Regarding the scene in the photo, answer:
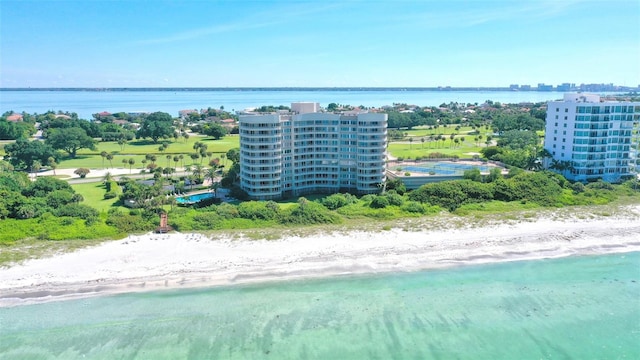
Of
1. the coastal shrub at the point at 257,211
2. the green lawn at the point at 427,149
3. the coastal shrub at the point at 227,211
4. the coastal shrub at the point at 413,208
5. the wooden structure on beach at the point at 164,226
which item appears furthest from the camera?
the green lawn at the point at 427,149

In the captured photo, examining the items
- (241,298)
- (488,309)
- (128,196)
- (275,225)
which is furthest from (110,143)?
(488,309)

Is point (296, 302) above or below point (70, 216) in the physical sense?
below

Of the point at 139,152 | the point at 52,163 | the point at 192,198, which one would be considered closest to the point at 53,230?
the point at 192,198

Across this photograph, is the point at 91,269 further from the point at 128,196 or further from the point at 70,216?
the point at 128,196

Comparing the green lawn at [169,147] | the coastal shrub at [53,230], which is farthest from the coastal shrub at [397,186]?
the green lawn at [169,147]

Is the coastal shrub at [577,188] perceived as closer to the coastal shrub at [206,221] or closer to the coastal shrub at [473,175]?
the coastal shrub at [473,175]

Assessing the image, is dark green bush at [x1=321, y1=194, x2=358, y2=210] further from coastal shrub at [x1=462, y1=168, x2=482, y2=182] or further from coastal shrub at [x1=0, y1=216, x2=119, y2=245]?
coastal shrub at [x1=0, y1=216, x2=119, y2=245]

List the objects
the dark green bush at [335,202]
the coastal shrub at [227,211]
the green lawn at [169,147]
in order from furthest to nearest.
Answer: the green lawn at [169,147], the dark green bush at [335,202], the coastal shrub at [227,211]
